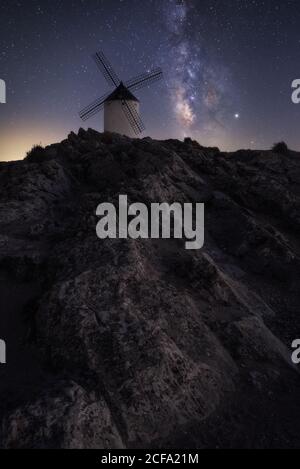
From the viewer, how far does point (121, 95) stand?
4428 cm

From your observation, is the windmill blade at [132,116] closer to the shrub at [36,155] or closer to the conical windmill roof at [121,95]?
the conical windmill roof at [121,95]

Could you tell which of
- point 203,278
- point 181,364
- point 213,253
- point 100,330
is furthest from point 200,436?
point 213,253

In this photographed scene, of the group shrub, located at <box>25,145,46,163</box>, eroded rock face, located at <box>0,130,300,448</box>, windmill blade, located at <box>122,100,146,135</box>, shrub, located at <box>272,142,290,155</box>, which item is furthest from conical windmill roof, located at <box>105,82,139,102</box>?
eroded rock face, located at <box>0,130,300,448</box>

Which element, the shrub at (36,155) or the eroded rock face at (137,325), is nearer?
the eroded rock face at (137,325)

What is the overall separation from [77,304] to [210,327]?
473 cm

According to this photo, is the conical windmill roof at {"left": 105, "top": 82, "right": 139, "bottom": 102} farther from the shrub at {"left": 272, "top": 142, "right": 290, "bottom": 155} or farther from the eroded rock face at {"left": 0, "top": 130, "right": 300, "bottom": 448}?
the eroded rock face at {"left": 0, "top": 130, "right": 300, "bottom": 448}

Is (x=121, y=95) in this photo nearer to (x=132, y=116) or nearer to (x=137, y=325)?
(x=132, y=116)

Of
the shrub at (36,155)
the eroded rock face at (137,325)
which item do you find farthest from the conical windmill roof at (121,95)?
the eroded rock face at (137,325)

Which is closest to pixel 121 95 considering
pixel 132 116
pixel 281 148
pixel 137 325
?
pixel 132 116

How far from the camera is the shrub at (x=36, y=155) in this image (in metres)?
24.7

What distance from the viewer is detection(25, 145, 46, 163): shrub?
24727 mm

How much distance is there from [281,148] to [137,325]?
30.5 m

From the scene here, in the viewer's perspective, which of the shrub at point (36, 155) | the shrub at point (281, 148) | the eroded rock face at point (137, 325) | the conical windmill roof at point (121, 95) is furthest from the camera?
the conical windmill roof at point (121, 95)

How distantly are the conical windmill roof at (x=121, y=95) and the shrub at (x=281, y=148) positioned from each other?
16.6 metres
